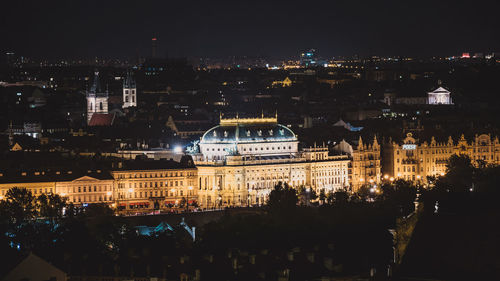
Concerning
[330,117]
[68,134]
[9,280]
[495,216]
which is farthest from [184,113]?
[495,216]

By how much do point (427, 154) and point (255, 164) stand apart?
17.3 metres

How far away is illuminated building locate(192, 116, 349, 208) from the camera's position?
107m

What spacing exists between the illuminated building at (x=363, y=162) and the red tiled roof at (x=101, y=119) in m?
34.8

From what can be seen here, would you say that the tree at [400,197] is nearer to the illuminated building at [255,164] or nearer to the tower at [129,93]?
the illuminated building at [255,164]

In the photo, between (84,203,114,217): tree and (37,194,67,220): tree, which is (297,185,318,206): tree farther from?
A: (37,194,67,220): tree

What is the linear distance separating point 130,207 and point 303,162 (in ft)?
60.6

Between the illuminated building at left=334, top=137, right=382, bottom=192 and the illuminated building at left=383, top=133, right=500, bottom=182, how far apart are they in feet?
4.84

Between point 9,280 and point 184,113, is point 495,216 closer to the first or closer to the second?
point 9,280

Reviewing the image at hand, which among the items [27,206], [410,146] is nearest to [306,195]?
[410,146]

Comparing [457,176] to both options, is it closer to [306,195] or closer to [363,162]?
[306,195]

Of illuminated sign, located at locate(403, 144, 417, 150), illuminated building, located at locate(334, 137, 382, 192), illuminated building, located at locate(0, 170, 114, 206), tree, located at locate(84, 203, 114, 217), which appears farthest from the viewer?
illuminated sign, located at locate(403, 144, 417, 150)

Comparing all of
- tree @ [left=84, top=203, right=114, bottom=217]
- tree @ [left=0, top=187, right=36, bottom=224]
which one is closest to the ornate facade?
tree @ [left=84, top=203, right=114, bottom=217]

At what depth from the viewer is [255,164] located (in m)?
111

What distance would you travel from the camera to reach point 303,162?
114 metres
